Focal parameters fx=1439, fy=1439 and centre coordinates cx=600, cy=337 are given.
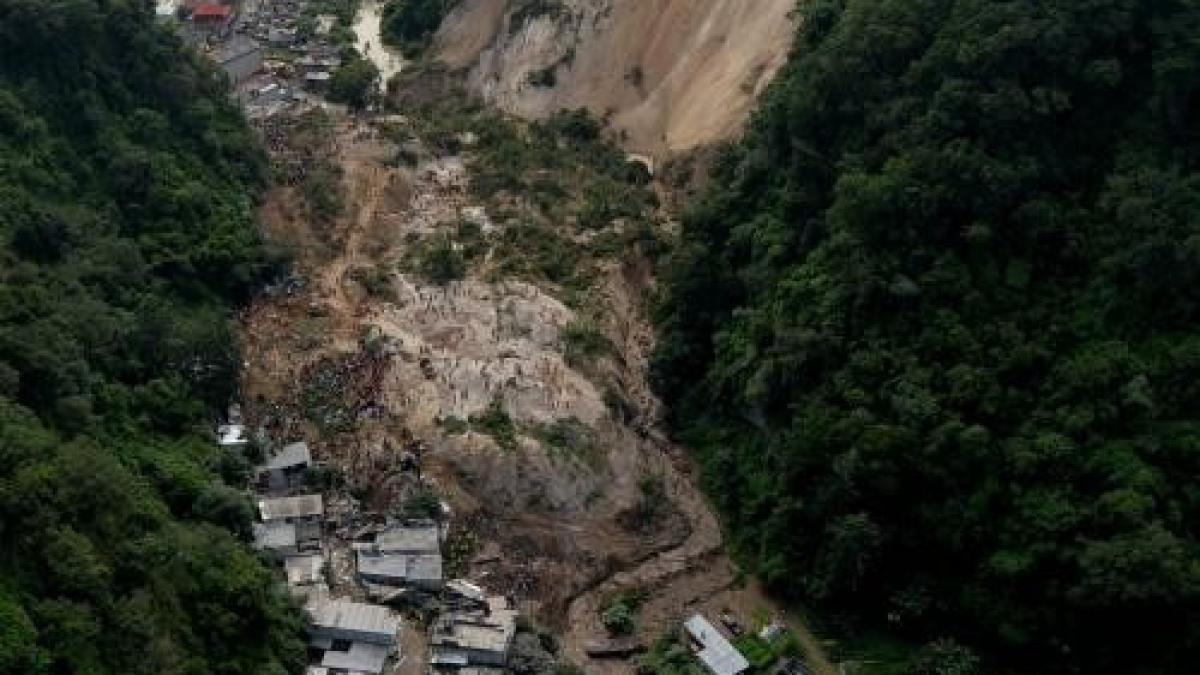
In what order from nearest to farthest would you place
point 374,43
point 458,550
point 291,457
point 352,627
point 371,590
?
1. point 352,627
2. point 371,590
3. point 458,550
4. point 291,457
5. point 374,43

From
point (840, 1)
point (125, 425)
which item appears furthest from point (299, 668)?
point (840, 1)

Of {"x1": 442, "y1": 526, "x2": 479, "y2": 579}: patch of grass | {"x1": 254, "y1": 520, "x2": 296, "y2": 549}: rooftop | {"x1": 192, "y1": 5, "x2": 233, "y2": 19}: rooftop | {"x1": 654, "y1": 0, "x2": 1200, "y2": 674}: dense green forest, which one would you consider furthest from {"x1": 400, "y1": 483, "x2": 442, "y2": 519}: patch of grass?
{"x1": 192, "y1": 5, "x2": 233, "y2": 19}: rooftop


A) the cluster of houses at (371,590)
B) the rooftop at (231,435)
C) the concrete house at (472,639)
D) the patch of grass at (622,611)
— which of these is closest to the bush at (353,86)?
the rooftop at (231,435)

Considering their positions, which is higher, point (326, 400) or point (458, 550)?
point (326, 400)

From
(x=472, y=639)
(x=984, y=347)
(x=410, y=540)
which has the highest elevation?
(x=984, y=347)

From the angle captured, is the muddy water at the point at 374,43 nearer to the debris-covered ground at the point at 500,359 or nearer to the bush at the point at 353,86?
the bush at the point at 353,86

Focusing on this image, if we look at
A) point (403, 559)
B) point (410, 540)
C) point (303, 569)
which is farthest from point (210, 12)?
point (403, 559)

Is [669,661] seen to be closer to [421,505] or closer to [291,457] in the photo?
[421,505]
